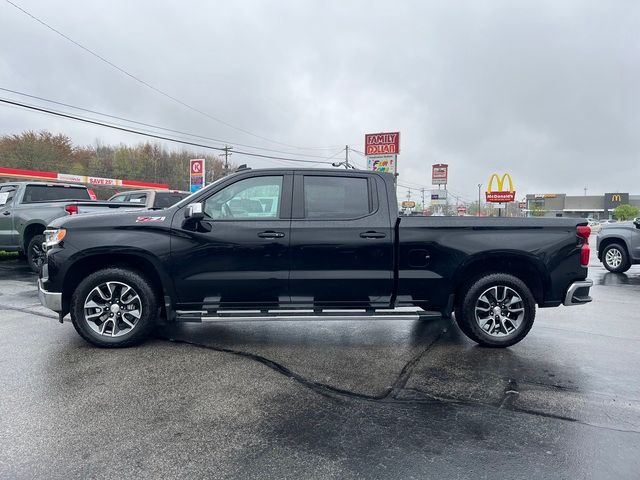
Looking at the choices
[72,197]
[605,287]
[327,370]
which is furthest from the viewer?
[72,197]

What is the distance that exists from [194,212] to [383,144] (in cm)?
1382

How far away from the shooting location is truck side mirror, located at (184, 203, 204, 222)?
4533 millimetres

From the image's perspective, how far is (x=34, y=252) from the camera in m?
10.1

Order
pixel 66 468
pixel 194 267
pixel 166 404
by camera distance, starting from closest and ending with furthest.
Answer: pixel 66 468
pixel 166 404
pixel 194 267

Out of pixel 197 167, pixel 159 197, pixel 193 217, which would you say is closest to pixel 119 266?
pixel 193 217

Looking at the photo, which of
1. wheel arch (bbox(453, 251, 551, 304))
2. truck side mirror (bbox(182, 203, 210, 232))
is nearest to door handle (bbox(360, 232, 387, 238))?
wheel arch (bbox(453, 251, 551, 304))

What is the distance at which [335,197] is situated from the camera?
16.1ft

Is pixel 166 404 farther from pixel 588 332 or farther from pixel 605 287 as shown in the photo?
pixel 605 287

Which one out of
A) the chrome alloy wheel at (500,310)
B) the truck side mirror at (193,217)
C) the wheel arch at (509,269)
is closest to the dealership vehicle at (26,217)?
the truck side mirror at (193,217)

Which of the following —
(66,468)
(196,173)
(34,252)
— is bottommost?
(66,468)

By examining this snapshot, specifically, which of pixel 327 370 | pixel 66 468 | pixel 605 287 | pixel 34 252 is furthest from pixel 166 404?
pixel 605 287

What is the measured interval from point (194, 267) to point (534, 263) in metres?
3.81

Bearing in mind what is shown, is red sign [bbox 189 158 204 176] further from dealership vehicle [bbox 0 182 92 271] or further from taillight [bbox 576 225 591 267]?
taillight [bbox 576 225 591 267]

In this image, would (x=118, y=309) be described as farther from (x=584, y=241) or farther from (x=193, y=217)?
(x=584, y=241)
